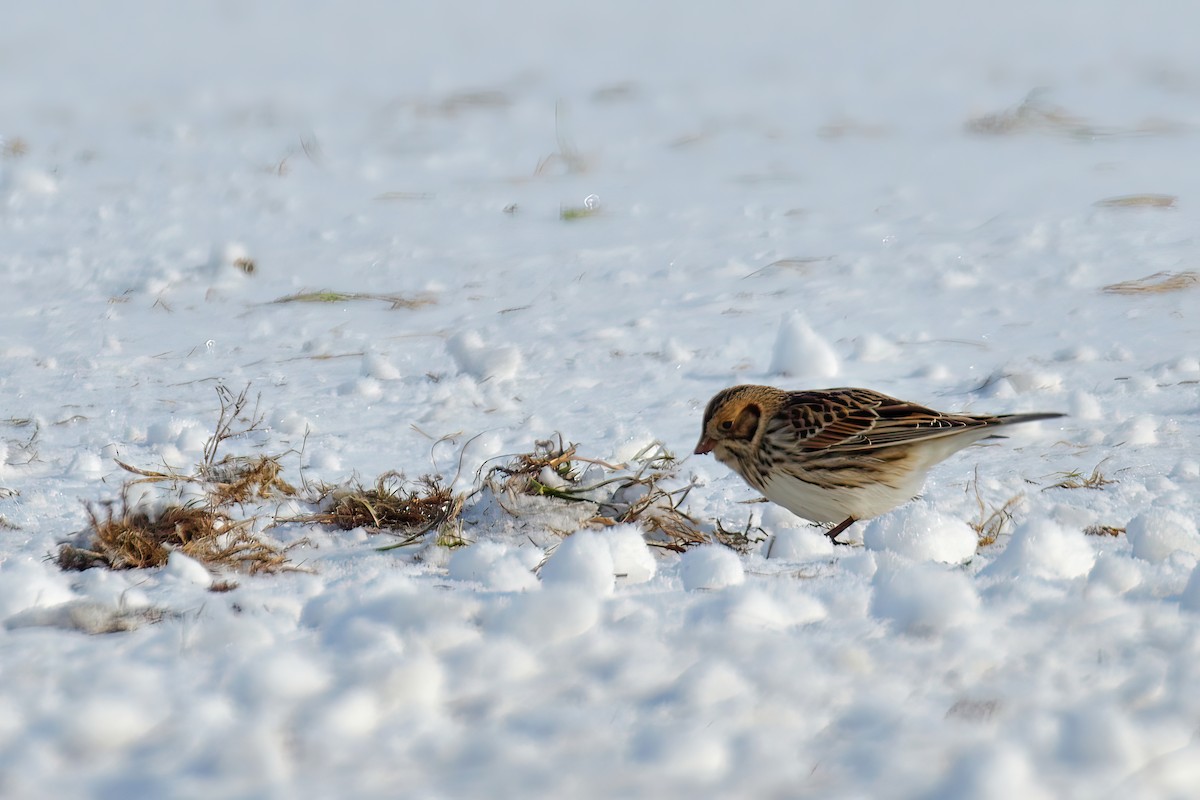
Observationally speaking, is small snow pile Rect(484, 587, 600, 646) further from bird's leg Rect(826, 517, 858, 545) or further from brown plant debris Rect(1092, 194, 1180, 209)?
brown plant debris Rect(1092, 194, 1180, 209)

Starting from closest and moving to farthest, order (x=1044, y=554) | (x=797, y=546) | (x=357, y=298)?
(x=1044, y=554) < (x=797, y=546) < (x=357, y=298)

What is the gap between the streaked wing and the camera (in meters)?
4.14

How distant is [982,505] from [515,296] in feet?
11.7

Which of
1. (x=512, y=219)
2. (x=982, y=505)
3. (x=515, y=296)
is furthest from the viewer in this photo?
(x=512, y=219)

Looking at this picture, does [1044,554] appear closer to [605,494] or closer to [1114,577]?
[1114,577]

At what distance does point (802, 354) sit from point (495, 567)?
293 centimetres

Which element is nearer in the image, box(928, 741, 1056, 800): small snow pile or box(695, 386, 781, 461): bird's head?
box(928, 741, 1056, 800): small snow pile

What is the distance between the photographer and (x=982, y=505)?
12.7 ft

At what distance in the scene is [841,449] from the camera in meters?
4.21

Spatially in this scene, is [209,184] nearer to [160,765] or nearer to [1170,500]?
[1170,500]

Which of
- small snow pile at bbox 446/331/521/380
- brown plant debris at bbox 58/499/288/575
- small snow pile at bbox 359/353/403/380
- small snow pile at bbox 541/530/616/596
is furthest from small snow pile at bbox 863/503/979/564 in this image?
small snow pile at bbox 359/353/403/380

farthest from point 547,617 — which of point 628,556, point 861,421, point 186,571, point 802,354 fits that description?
point 802,354

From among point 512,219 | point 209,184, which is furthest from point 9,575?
point 209,184

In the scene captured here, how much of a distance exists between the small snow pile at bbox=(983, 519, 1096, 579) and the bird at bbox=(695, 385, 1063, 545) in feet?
3.31
